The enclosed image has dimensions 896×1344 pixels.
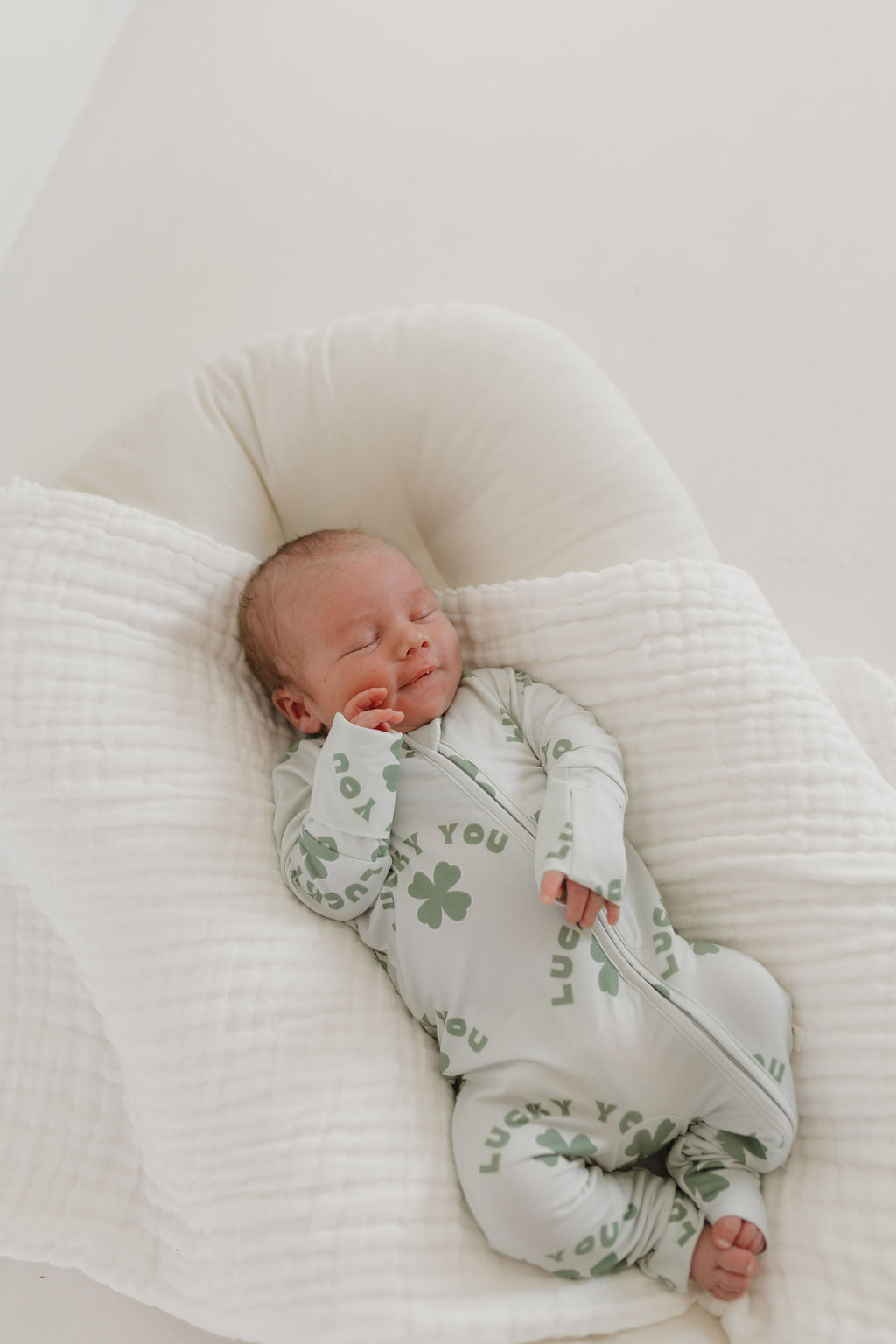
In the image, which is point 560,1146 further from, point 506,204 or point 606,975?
point 506,204

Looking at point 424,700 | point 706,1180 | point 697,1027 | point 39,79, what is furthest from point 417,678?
point 39,79

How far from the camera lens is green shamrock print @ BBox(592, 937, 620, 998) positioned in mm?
994

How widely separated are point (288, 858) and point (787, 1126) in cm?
51

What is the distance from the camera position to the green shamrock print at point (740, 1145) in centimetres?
98

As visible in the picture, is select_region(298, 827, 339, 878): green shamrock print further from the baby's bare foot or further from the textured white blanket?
the baby's bare foot

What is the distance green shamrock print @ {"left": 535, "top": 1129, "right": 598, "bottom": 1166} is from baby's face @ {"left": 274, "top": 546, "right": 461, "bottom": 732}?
41cm

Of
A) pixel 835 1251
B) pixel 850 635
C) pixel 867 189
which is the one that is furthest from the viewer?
pixel 867 189

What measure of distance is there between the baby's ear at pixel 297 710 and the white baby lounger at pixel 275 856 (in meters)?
0.05

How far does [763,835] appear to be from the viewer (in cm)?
103

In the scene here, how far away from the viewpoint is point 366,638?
1116mm

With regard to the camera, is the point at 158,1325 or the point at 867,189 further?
the point at 867,189

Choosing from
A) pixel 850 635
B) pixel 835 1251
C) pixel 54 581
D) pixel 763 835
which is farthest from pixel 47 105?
pixel 835 1251

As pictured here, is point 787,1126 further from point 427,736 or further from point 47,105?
point 47,105

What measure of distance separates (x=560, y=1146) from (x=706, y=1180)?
134mm
